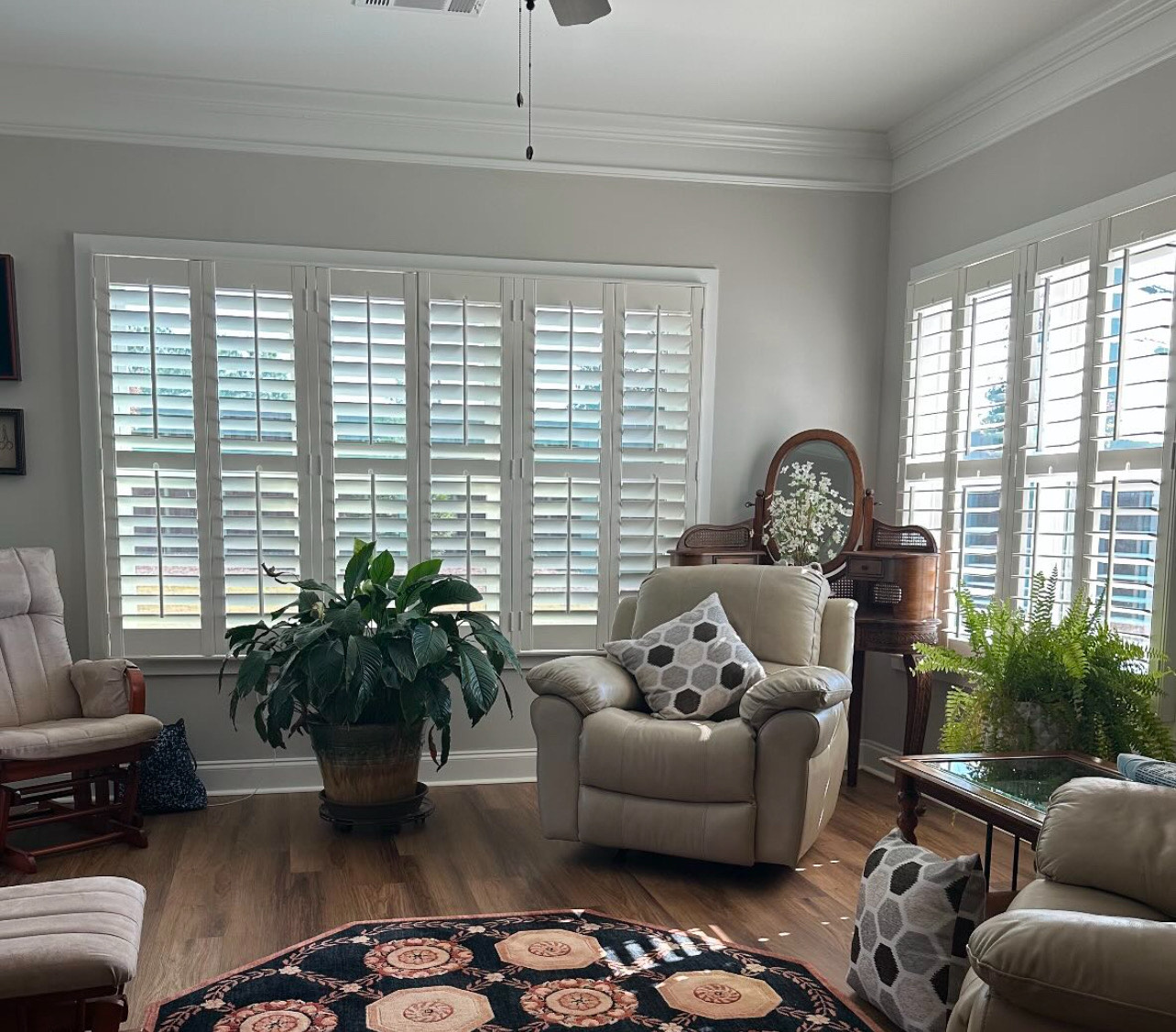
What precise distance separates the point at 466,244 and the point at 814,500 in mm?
1854

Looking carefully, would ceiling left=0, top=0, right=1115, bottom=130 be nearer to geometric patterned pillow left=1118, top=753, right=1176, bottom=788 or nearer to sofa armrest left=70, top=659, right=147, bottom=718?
sofa armrest left=70, top=659, right=147, bottom=718

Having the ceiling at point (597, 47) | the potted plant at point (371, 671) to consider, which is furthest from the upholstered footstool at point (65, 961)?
the ceiling at point (597, 47)

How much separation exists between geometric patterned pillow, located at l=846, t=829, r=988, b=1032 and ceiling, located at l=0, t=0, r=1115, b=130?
2.68 m

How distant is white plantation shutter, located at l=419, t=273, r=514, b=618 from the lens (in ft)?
14.1

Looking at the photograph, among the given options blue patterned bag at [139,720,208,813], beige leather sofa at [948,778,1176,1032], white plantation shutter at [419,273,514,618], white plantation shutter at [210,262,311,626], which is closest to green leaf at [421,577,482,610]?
white plantation shutter at [419,273,514,618]

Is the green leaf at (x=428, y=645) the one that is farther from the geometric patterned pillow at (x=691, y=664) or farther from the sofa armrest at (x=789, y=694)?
the sofa armrest at (x=789, y=694)

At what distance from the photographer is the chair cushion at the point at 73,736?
332 cm

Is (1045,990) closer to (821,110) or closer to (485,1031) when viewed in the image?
(485,1031)

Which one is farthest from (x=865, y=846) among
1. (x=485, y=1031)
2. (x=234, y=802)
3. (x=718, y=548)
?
(x=234, y=802)

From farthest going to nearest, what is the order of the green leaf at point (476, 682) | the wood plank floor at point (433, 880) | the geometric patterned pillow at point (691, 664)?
the green leaf at point (476, 682)
the geometric patterned pillow at point (691, 664)
the wood plank floor at point (433, 880)

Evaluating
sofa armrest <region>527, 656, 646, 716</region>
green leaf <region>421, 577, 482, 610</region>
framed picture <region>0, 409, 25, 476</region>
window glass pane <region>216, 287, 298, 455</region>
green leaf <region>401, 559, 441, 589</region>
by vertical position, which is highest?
window glass pane <region>216, 287, 298, 455</region>

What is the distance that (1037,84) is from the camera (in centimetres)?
368

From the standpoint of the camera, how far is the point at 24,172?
3980mm

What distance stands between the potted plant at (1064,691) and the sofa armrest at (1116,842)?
0.94 metres
